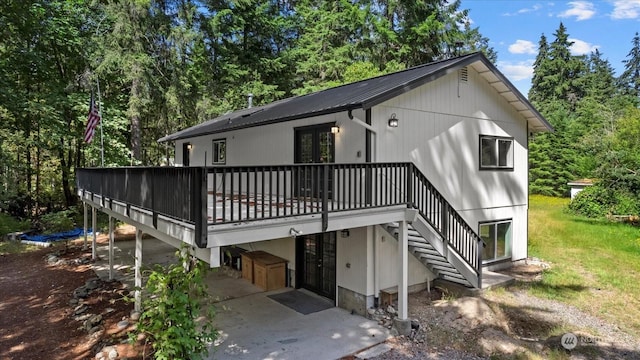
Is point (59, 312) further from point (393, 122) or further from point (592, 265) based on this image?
point (592, 265)

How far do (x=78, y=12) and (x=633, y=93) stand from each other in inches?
2507

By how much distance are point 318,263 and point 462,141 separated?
4964 millimetres

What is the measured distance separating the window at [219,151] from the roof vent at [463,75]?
8.21 metres

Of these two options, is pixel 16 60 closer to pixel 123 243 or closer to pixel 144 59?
pixel 144 59

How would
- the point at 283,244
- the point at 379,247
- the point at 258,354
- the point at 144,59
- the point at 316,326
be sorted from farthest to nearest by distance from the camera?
1. the point at 144,59
2. the point at 283,244
3. the point at 379,247
4. the point at 316,326
5. the point at 258,354

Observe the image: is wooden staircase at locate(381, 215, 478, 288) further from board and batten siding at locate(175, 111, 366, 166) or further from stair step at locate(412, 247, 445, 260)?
board and batten siding at locate(175, 111, 366, 166)

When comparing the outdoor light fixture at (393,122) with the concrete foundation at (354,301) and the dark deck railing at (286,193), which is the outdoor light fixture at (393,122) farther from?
the concrete foundation at (354,301)

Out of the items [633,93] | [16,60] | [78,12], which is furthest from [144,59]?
[633,93]

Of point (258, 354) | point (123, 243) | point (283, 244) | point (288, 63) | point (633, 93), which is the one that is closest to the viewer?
point (258, 354)

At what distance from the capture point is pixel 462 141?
32.9ft

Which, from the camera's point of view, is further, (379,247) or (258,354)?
(379,247)

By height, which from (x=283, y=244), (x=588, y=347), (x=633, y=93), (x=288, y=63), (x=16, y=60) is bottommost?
(x=588, y=347)

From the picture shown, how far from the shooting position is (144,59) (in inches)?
703

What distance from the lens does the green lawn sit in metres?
8.63
